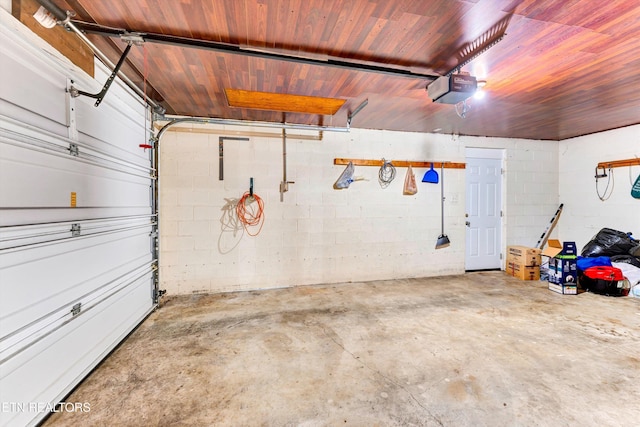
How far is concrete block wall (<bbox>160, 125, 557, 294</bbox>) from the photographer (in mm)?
3898

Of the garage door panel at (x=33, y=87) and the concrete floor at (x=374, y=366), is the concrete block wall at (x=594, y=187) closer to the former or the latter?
the concrete floor at (x=374, y=366)

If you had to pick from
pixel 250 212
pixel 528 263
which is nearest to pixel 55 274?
pixel 250 212

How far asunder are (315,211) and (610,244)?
4555 mm

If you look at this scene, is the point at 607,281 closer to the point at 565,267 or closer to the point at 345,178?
the point at 565,267

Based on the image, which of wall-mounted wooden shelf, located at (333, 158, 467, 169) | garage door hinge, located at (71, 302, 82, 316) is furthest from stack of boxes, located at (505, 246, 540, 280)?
garage door hinge, located at (71, 302, 82, 316)

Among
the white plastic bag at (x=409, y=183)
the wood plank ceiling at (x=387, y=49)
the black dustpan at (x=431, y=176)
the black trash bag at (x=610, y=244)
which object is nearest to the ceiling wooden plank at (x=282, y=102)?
the wood plank ceiling at (x=387, y=49)

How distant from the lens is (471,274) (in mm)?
4973

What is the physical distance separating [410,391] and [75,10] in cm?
335

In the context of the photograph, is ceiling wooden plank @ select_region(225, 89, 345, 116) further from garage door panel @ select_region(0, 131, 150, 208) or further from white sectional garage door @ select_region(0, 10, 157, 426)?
garage door panel @ select_region(0, 131, 150, 208)

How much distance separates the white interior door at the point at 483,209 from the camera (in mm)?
5074

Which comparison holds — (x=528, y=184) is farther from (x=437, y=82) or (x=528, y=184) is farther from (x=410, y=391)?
(x=410, y=391)

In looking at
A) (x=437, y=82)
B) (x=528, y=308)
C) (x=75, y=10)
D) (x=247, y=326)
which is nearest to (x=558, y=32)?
(x=437, y=82)

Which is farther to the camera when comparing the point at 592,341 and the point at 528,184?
the point at 528,184

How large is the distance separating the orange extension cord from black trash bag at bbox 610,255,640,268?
526 cm
